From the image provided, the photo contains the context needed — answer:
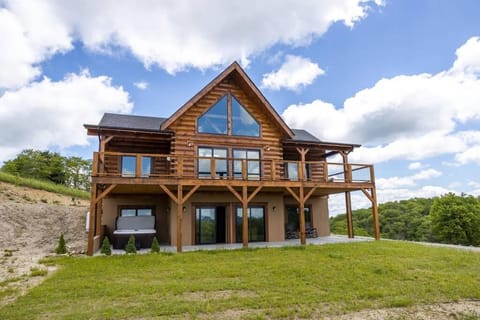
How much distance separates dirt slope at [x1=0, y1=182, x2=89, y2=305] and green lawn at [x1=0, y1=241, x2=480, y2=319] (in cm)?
90

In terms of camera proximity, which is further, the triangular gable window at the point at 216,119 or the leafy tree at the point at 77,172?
the leafy tree at the point at 77,172

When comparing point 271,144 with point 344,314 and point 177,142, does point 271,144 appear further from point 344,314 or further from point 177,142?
point 344,314

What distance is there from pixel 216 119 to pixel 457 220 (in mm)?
28003

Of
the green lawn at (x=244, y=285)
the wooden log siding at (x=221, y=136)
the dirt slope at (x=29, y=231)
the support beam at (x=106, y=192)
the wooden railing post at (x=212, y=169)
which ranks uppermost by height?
the wooden log siding at (x=221, y=136)

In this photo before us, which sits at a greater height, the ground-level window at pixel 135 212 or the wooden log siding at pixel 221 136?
the wooden log siding at pixel 221 136

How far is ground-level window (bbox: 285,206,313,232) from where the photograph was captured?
15.4 m

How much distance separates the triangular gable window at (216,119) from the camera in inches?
517

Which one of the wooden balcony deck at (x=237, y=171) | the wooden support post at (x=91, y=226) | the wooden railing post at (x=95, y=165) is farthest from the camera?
the wooden balcony deck at (x=237, y=171)

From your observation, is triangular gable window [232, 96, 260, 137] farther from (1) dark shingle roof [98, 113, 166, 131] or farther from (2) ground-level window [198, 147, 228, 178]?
(1) dark shingle roof [98, 113, 166, 131]

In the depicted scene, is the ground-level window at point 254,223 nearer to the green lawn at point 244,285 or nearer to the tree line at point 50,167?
the green lawn at point 244,285

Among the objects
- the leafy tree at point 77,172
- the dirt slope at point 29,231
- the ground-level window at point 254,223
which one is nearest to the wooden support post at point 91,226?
the dirt slope at point 29,231

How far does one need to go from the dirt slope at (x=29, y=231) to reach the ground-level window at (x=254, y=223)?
611 cm

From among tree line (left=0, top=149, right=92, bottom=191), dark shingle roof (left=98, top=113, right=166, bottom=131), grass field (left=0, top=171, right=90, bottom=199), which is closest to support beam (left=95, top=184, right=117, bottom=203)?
dark shingle roof (left=98, top=113, right=166, bottom=131)

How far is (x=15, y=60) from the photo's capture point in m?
15.0
